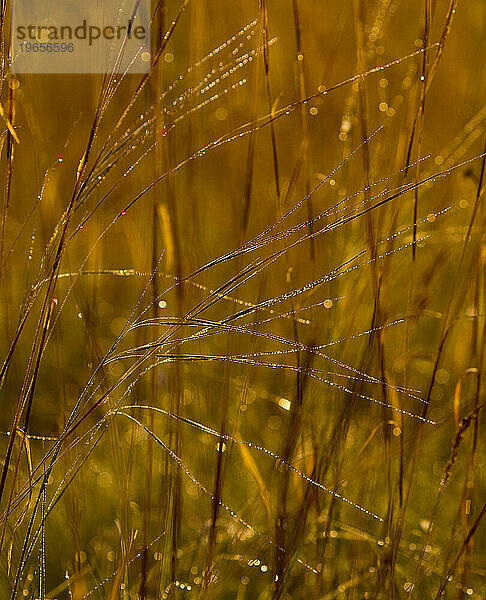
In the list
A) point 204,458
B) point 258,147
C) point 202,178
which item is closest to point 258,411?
point 204,458

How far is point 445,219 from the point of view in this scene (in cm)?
158

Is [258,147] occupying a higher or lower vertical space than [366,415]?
higher

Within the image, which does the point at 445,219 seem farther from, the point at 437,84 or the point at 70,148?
the point at 70,148

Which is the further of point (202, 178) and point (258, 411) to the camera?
point (202, 178)

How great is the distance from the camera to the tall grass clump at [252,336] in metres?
0.69

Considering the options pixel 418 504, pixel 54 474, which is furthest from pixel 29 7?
pixel 418 504

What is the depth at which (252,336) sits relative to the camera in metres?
1.06

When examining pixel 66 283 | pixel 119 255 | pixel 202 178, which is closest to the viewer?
pixel 66 283

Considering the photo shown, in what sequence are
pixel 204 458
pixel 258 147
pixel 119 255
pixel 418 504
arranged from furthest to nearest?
1. pixel 258 147
2. pixel 119 255
3. pixel 418 504
4. pixel 204 458

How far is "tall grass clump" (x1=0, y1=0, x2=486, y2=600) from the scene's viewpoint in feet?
2.28

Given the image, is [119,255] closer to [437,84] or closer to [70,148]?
[70,148]

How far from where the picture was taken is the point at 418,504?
118cm

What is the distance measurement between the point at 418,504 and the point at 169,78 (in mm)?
1195

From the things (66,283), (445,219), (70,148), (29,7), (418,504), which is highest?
(29,7)
